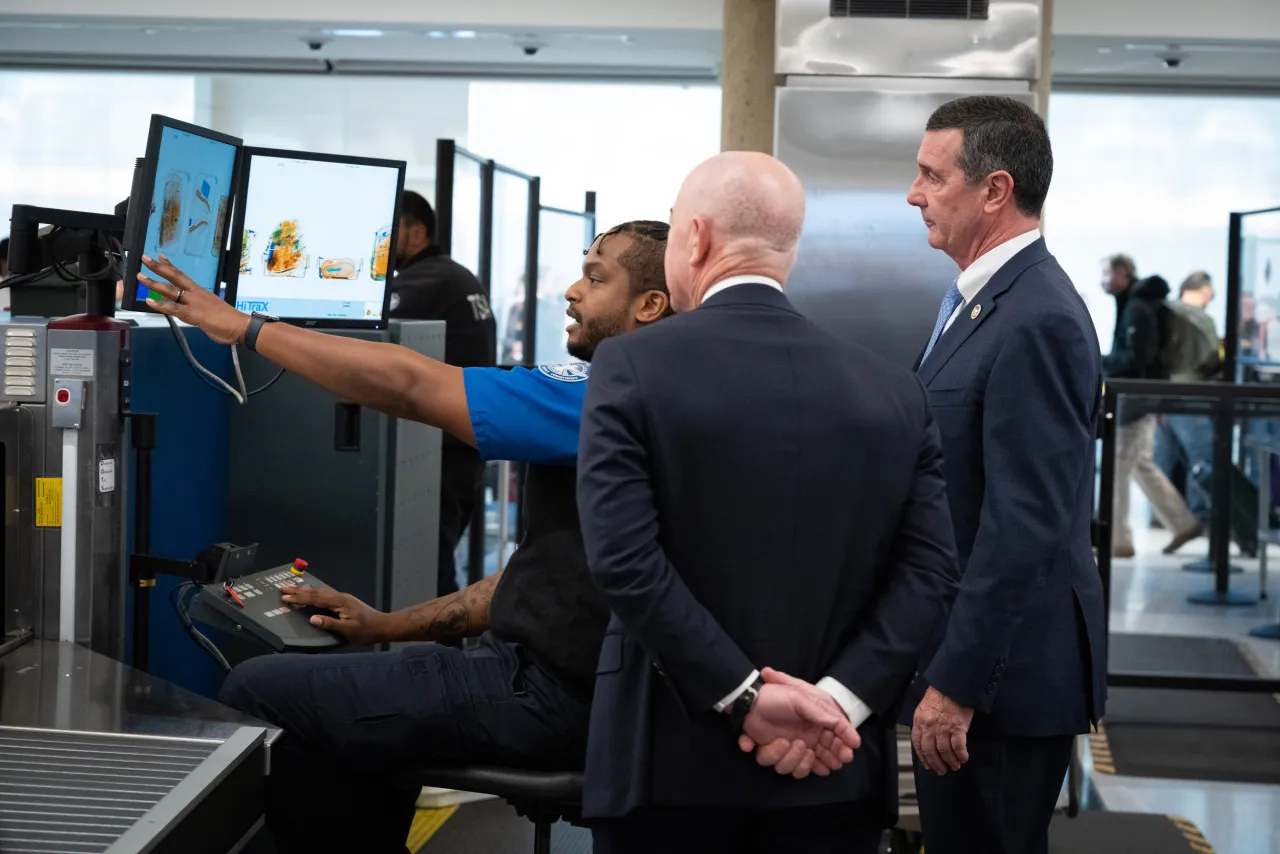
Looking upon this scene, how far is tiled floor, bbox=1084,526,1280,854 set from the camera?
12.2 ft

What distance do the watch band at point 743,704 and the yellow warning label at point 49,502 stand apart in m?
1.18

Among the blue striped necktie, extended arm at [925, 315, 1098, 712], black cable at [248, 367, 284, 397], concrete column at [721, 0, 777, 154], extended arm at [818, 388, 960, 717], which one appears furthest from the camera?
concrete column at [721, 0, 777, 154]

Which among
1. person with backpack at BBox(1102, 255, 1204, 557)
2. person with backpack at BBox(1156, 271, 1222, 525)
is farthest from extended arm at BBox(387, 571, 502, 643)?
person with backpack at BBox(1156, 271, 1222, 525)

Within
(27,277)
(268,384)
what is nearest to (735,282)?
(27,277)

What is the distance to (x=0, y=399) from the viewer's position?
203 cm

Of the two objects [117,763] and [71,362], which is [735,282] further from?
[71,362]

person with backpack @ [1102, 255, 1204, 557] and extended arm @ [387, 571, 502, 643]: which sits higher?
Result: person with backpack @ [1102, 255, 1204, 557]

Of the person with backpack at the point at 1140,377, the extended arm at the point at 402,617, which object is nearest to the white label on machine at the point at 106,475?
the extended arm at the point at 402,617

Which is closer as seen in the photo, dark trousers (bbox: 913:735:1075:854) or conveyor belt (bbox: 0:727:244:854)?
conveyor belt (bbox: 0:727:244:854)

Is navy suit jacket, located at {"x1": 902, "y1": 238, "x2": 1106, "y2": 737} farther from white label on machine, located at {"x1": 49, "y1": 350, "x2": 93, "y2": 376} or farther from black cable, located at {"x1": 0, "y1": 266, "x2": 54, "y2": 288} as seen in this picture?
black cable, located at {"x1": 0, "y1": 266, "x2": 54, "y2": 288}

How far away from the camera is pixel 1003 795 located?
1888mm

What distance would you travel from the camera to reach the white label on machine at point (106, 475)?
80.5 inches

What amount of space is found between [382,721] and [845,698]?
79 cm

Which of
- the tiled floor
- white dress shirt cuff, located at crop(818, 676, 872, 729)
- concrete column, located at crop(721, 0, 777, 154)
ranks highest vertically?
concrete column, located at crop(721, 0, 777, 154)
